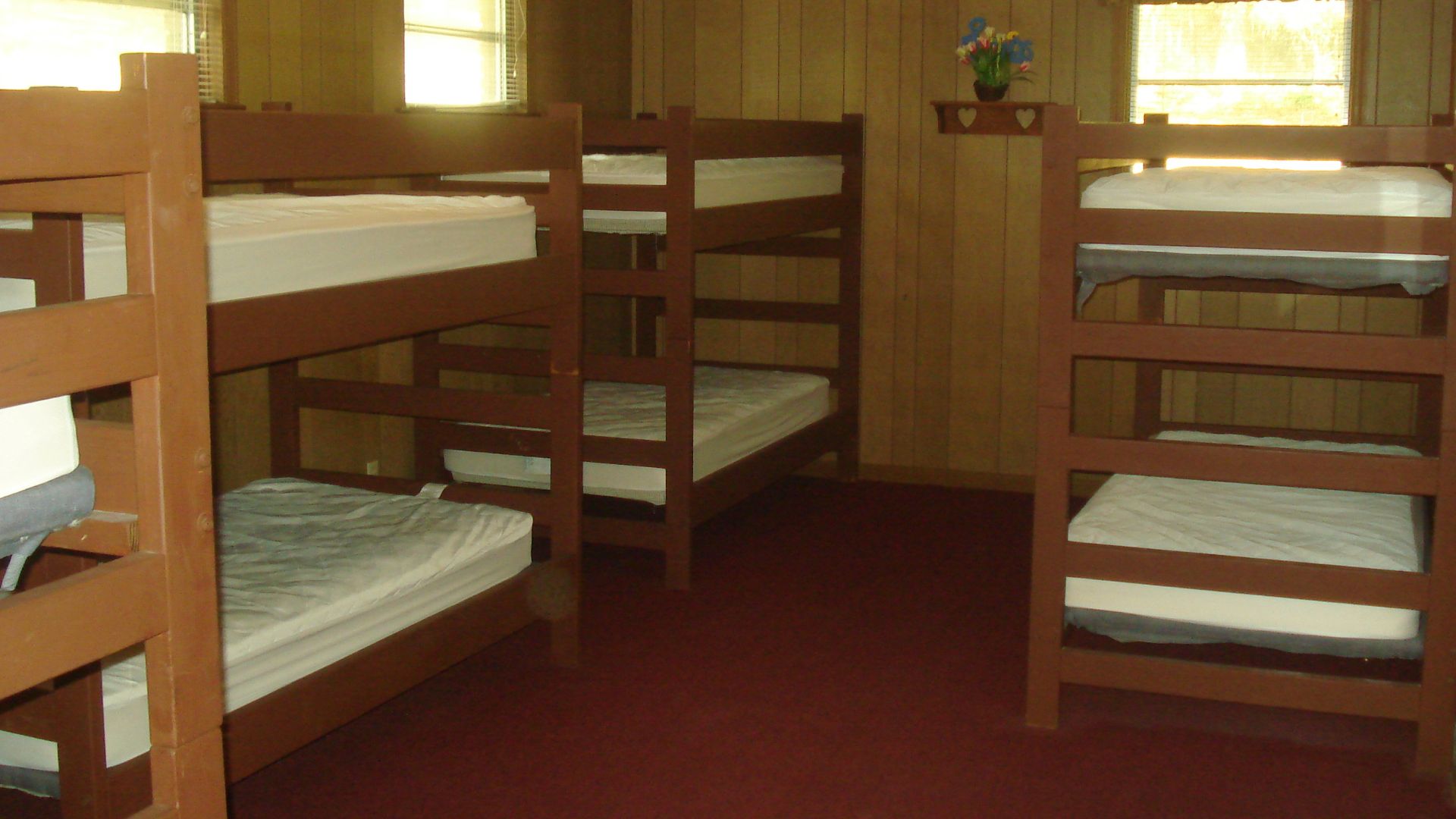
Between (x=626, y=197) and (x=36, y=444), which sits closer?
(x=36, y=444)

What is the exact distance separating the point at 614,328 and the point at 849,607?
Result: 179cm

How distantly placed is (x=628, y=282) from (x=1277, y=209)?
1.57 metres

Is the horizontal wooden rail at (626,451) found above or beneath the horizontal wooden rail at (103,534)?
beneath

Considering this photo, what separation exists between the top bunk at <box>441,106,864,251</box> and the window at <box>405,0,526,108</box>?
334 mm

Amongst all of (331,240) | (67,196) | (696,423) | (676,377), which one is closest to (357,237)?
(331,240)

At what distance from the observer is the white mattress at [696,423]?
11.4 ft

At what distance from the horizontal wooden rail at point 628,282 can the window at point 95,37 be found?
954 mm

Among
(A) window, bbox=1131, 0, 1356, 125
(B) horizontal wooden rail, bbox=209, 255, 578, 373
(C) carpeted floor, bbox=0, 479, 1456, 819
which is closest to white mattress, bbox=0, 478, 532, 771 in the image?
(C) carpeted floor, bbox=0, 479, 1456, 819

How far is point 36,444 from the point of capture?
1.29 metres

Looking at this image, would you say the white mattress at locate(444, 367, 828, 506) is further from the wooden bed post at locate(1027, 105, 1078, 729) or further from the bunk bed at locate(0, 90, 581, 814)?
the wooden bed post at locate(1027, 105, 1078, 729)

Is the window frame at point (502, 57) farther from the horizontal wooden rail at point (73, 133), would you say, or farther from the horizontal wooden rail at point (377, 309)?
the horizontal wooden rail at point (73, 133)

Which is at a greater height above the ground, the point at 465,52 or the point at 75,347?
the point at 465,52

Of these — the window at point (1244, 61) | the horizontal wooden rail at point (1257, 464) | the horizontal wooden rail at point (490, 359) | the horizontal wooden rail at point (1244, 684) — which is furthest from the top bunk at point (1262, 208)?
the window at point (1244, 61)

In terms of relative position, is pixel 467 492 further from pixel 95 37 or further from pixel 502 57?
pixel 502 57
